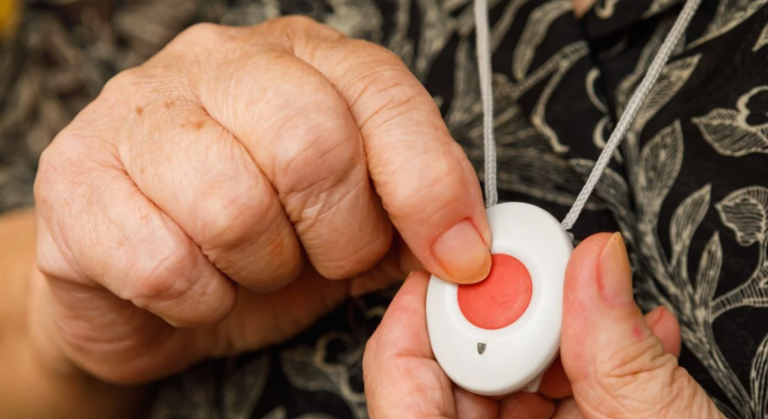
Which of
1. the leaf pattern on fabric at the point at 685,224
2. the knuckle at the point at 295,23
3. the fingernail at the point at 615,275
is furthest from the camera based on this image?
the knuckle at the point at 295,23

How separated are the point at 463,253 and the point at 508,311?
5 centimetres

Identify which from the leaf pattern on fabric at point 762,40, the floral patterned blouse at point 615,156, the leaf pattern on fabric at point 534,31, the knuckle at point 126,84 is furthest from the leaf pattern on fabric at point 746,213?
the knuckle at point 126,84

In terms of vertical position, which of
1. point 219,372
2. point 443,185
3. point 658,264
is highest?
point 443,185

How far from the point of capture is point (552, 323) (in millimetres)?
412

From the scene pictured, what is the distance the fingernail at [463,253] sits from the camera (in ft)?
1.47

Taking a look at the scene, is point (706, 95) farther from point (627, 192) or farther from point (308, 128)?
point (308, 128)

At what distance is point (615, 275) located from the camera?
38 centimetres

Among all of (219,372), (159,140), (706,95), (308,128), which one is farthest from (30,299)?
(706,95)

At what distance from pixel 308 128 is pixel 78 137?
230 mm

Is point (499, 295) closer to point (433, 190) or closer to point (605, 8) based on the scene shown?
point (433, 190)

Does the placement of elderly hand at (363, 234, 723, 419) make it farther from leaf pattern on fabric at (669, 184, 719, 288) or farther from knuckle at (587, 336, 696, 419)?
leaf pattern on fabric at (669, 184, 719, 288)

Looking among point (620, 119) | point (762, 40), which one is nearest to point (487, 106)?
point (620, 119)

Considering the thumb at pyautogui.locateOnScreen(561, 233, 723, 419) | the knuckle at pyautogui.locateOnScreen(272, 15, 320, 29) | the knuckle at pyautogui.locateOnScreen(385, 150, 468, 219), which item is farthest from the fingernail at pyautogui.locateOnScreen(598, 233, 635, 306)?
the knuckle at pyautogui.locateOnScreen(272, 15, 320, 29)

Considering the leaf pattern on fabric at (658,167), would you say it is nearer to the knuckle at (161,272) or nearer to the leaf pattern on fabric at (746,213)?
the leaf pattern on fabric at (746,213)
